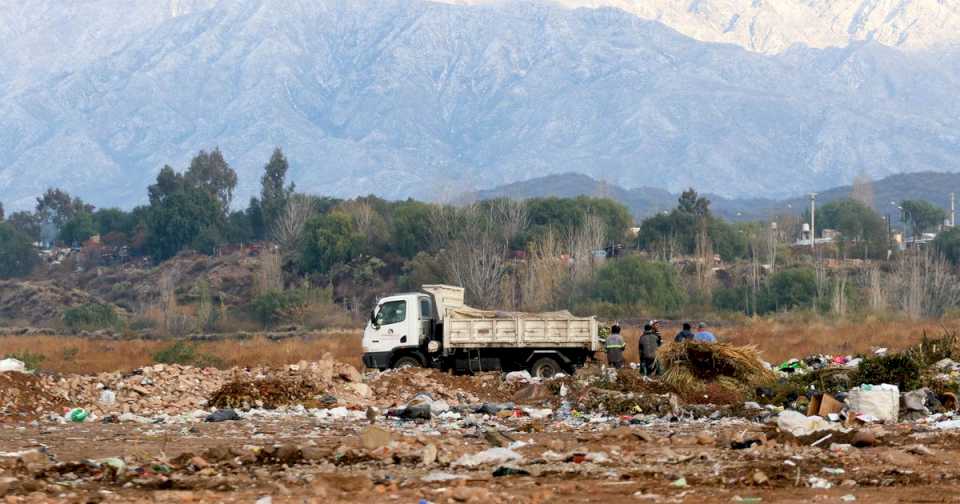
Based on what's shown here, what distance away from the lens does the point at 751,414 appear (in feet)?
65.8

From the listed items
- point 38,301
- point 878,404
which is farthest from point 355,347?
point 38,301

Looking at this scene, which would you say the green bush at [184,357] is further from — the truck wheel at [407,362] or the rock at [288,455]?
the rock at [288,455]

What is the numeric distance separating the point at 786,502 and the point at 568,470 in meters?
2.63

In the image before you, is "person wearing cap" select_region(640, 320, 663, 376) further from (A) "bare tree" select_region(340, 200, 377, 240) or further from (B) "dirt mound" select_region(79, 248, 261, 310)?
(A) "bare tree" select_region(340, 200, 377, 240)

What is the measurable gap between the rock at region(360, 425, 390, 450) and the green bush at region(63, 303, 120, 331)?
6288cm

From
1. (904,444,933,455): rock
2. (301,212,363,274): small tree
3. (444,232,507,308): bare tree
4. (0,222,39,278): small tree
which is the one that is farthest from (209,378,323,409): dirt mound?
(0,222,39,278): small tree

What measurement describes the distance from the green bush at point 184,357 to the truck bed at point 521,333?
1202cm

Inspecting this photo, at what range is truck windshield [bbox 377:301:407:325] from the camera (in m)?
30.2

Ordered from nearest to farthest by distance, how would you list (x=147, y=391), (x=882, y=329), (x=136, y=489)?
(x=136, y=489) → (x=147, y=391) → (x=882, y=329)

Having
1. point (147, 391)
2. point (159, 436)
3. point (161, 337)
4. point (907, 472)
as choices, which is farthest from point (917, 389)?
point (161, 337)

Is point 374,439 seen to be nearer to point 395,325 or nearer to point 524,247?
point 395,325

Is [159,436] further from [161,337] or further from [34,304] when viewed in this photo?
[34,304]

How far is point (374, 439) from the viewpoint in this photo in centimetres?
1505

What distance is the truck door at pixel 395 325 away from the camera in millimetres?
30073
